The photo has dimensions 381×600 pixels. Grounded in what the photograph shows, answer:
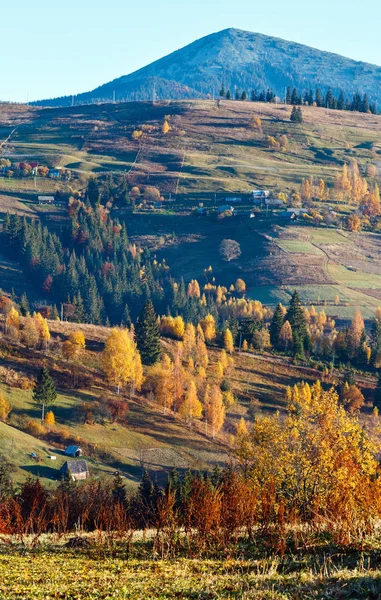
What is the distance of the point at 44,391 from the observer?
94375 mm

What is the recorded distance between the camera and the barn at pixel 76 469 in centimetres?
7818

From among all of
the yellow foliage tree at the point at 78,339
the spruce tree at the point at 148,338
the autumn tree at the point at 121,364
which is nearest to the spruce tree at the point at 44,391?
the autumn tree at the point at 121,364

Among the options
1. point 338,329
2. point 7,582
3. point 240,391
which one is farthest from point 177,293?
point 7,582

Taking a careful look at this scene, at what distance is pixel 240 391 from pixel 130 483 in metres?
36.6

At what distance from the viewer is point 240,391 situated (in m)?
115

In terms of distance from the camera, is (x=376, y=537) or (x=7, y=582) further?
(x=376, y=537)

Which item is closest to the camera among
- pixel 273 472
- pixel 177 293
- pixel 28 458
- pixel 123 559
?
pixel 123 559

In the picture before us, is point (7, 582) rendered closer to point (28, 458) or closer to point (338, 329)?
point (28, 458)

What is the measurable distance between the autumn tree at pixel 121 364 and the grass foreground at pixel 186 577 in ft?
A: 256

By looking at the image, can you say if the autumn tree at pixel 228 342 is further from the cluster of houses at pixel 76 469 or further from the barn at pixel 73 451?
the cluster of houses at pixel 76 469

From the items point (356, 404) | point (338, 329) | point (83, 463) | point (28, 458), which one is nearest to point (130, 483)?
point (83, 463)

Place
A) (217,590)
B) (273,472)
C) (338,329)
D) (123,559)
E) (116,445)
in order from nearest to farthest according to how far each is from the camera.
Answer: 1. (217,590)
2. (123,559)
3. (273,472)
4. (116,445)
5. (338,329)

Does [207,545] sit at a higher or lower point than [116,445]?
higher

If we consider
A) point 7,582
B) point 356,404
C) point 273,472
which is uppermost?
point 7,582
